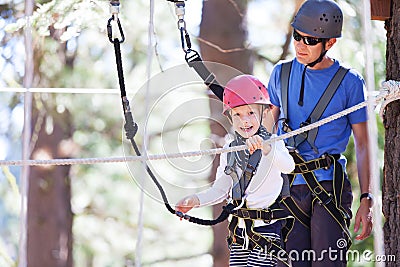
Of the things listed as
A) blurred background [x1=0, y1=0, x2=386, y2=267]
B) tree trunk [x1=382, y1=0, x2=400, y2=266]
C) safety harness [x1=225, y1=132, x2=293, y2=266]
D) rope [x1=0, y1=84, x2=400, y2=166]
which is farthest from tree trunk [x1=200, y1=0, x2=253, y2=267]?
rope [x1=0, y1=84, x2=400, y2=166]

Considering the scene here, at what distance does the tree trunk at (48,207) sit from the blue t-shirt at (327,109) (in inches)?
187

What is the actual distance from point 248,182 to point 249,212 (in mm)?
89

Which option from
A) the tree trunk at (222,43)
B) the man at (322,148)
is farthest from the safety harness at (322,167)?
the tree trunk at (222,43)

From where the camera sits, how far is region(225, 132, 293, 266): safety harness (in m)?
2.45

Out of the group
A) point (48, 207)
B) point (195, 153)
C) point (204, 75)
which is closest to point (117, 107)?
point (48, 207)

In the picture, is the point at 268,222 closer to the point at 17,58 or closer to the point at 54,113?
the point at 17,58

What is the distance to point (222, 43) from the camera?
5.35m

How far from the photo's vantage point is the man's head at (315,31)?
8.22ft

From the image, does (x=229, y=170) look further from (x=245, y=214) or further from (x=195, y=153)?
(x=195, y=153)

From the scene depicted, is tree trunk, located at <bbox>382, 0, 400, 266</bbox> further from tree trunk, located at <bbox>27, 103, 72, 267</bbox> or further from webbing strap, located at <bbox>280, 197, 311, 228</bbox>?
tree trunk, located at <bbox>27, 103, 72, 267</bbox>

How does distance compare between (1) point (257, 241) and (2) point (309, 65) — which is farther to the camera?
(2) point (309, 65)

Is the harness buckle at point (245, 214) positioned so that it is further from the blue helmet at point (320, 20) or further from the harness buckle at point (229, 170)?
the blue helmet at point (320, 20)

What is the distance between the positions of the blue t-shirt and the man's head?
58 millimetres

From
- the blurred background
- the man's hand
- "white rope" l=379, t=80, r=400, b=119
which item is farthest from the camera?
the blurred background
